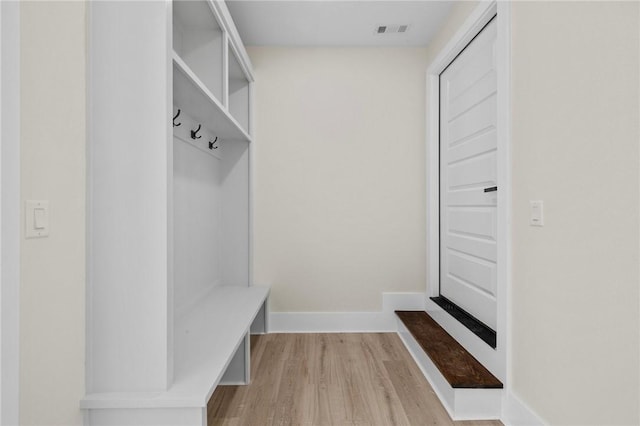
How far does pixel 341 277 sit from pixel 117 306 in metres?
2.03

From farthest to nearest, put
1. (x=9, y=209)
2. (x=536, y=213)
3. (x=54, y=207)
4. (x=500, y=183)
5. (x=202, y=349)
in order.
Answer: (x=500, y=183), (x=202, y=349), (x=536, y=213), (x=54, y=207), (x=9, y=209)

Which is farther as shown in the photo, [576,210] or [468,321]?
[468,321]

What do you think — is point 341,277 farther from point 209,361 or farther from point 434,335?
point 209,361

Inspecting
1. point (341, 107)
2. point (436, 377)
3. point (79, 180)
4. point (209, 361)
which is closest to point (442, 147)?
point (341, 107)

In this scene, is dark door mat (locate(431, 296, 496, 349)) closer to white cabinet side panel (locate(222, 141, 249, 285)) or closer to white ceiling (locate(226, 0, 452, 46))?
white cabinet side panel (locate(222, 141, 249, 285))

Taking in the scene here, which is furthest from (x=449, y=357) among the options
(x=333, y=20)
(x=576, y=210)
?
(x=333, y=20)

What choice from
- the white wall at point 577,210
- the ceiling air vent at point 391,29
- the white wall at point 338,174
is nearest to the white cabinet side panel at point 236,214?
the white wall at point 338,174

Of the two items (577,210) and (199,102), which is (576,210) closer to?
(577,210)

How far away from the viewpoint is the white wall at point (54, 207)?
3.56 feet

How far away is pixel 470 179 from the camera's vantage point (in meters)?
2.45

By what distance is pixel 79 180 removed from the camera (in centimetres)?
129

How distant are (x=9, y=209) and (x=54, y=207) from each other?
6.8 inches

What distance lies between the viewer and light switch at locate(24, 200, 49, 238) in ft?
3.52

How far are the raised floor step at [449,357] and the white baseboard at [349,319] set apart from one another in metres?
0.23
